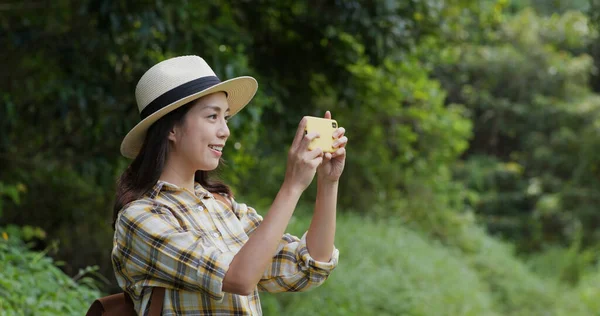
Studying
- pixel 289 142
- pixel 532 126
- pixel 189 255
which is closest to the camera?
pixel 189 255

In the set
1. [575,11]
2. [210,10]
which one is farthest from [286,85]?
[575,11]

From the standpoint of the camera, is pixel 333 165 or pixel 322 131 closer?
pixel 322 131

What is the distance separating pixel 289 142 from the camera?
6.22 m

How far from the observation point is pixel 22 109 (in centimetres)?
555

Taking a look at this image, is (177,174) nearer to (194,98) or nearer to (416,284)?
(194,98)

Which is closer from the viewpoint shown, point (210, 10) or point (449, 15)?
point (210, 10)

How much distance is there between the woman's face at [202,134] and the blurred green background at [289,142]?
1.55m

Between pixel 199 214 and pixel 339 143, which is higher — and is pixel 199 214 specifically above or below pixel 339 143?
below

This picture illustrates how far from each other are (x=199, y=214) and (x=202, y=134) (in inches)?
7.9

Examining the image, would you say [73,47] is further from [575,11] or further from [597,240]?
[575,11]

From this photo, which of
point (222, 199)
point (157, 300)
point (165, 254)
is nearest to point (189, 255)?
point (165, 254)

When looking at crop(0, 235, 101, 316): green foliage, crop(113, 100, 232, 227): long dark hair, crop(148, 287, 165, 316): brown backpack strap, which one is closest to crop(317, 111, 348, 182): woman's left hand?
crop(113, 100, 232, 227): long dark hair

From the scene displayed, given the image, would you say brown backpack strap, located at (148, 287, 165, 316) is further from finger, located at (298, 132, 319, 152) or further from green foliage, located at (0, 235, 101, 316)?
green foliage, located at (0, 235, 101, 316)

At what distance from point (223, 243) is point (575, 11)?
14.9m
